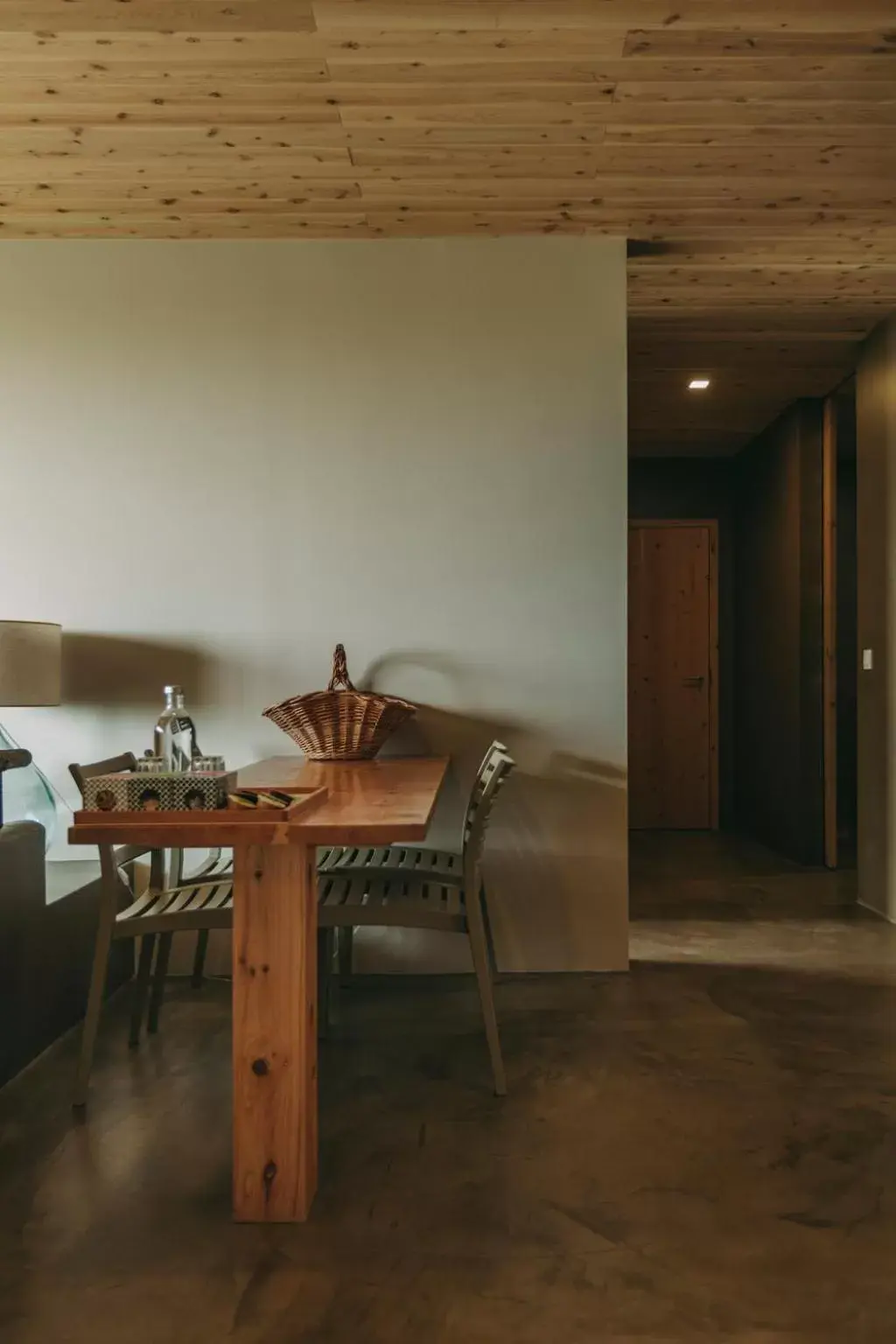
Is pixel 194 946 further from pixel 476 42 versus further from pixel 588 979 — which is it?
pixel 476 42

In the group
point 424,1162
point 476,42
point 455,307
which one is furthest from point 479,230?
point 424,1162

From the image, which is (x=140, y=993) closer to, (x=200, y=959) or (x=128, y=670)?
(x=200, y=959)

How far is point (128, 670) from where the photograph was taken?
3334mm

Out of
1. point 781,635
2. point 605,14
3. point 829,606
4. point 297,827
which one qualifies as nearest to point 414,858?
point 297,827

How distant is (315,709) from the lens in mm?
2953

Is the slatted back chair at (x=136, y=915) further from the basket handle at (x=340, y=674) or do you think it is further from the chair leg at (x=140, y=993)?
the basket handle at (x=340, y=674)

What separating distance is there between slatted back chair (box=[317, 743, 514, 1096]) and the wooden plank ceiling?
1.76 meters

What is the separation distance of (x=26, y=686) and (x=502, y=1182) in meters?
1.94

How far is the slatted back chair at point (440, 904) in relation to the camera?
222 cm

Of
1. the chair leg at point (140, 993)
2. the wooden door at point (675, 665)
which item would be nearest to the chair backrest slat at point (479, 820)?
the chair leg at point (140, 993)

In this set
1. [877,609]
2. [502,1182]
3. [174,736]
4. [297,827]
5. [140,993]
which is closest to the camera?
[297,827]

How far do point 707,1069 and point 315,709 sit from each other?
4.83 ft


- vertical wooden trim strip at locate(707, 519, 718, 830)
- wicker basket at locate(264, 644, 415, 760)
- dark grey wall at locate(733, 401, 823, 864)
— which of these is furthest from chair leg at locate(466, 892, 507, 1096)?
vertical wooden trim strip at locate(707, 519, 718, 830)

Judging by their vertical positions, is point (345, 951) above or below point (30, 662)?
below
